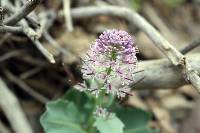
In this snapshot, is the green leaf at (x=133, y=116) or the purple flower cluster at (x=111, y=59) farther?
the green leaf at (x=133, y=116)

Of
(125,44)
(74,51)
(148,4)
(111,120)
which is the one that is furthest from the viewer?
(148,4)

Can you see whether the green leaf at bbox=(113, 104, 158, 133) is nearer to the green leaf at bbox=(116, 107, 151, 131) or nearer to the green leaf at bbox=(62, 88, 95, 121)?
the green leaf at bbox=(116, 107, 151, 131)

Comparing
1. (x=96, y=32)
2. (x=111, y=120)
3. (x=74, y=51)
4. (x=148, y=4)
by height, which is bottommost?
(x=111, y=120)

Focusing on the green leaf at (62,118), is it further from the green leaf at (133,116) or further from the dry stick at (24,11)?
the dry stick at (24,11)

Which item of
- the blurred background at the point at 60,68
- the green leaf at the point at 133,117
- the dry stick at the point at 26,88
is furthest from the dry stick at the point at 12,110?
the green leaf at the point at 133,117

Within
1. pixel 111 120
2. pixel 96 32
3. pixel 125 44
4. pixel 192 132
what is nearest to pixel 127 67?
pixel 125 44

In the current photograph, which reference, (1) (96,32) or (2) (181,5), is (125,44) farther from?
(2) (181,5)
